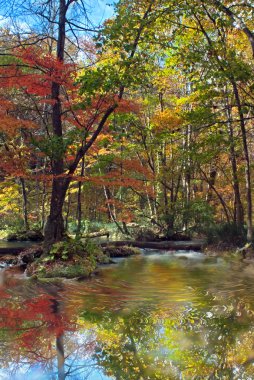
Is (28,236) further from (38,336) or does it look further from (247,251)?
(38,336)

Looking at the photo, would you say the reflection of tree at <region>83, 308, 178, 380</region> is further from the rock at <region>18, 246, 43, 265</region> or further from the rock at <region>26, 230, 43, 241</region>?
the rock at <region>26, 230, 43, 241</region>

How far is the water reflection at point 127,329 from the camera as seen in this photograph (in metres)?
3.23

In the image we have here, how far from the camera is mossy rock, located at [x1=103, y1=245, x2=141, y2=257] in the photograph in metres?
11.7

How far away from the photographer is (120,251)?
11898mm

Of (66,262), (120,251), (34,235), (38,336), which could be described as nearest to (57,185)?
(66,262)

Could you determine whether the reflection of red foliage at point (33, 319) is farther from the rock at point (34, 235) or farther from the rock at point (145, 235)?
the rock at point (34, 235)

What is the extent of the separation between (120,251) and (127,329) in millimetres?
7538

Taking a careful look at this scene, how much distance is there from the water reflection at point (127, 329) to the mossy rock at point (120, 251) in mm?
3910

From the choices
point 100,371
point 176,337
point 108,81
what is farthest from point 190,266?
point 100,371

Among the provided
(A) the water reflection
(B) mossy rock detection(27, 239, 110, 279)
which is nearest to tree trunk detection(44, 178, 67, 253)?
(B) mossy rock detection(27, 239, 110, 279)

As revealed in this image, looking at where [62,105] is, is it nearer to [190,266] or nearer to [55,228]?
[55,228]

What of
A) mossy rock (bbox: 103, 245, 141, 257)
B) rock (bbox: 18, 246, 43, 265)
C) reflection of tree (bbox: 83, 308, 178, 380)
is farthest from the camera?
mossy rock (bbox: 103, 245, 141, 257)

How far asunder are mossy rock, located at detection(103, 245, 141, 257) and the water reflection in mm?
3910

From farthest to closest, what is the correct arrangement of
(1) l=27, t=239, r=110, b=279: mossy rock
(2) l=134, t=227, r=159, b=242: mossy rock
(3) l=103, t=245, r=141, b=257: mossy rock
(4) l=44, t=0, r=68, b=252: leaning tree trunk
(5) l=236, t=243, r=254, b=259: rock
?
(2) l=134, t=227, r=159, b=242: mossy rock, (3) l=103, t=245, r=141, b=257: mossy rock, (5) l=236, t=243, r=254, b=259: rock, (4) l=44, t=0, r=68, b=252: leaning tree trunk, (1) l=27, t=239, r=110, b=279: mossy rock
